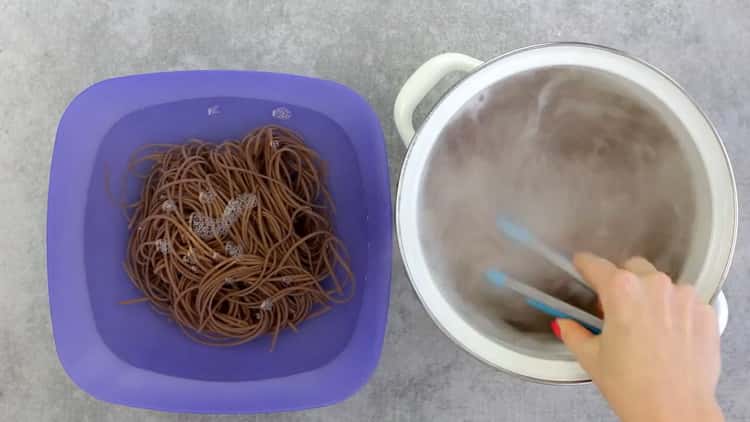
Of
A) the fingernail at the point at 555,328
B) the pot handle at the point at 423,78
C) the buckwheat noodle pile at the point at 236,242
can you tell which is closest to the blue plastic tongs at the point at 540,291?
the fingernail at the point at 555,328

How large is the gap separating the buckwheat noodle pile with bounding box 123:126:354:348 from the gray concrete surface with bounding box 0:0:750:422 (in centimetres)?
14

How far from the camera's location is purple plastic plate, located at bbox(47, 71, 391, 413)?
766mm

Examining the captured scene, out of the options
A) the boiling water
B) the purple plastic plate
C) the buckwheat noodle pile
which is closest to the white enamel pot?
the boiling water

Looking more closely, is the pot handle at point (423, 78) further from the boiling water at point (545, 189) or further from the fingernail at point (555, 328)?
the fingernail at point (555, 328)

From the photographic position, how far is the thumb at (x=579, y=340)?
0.49 m

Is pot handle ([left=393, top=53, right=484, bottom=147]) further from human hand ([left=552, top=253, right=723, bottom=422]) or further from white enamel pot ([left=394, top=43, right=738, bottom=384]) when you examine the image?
human hand ([left=552, top=253, right=723, bottom=422])

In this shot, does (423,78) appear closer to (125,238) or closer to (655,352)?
(655,352)

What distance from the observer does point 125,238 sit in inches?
34.3

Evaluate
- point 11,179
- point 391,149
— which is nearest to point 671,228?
point 391,149

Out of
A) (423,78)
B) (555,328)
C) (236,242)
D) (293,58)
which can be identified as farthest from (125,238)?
(555,328)

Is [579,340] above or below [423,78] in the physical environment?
below

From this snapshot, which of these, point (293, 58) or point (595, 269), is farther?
point (293, 58)

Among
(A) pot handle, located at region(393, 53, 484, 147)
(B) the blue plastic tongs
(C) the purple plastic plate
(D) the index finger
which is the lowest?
(C) the purple plastic plate

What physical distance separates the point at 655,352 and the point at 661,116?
0.24 m
